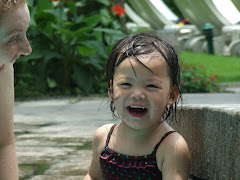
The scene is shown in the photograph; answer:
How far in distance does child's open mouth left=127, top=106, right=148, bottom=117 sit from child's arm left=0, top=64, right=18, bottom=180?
54cm

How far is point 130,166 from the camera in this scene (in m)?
2.10

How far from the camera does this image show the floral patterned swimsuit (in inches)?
81.9

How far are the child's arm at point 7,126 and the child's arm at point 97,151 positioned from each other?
35 cm

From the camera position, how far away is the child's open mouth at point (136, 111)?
2061 millimetres

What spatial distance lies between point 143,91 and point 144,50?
0.63 feet

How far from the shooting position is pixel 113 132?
2305 mm

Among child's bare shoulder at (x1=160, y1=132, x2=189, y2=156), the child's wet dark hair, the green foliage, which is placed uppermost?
the child's wet dark hair

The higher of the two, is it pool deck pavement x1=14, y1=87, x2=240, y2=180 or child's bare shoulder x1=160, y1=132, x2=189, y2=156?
child's bare shoulder x1=160, y1=132, x2=189, y2=156

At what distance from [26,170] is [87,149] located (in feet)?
2.07

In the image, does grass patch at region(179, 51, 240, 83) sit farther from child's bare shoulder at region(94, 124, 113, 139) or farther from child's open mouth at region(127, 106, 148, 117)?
child's open mouth at region(127, 106, 148, 117)

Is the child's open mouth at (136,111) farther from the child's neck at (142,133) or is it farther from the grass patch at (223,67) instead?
the grass patch at (223,67)

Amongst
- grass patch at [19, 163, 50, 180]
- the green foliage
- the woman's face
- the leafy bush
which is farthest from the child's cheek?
the leafy bush

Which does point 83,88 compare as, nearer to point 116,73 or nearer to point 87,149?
point 87,149

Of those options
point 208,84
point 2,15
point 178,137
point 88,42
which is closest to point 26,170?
point 178,137
